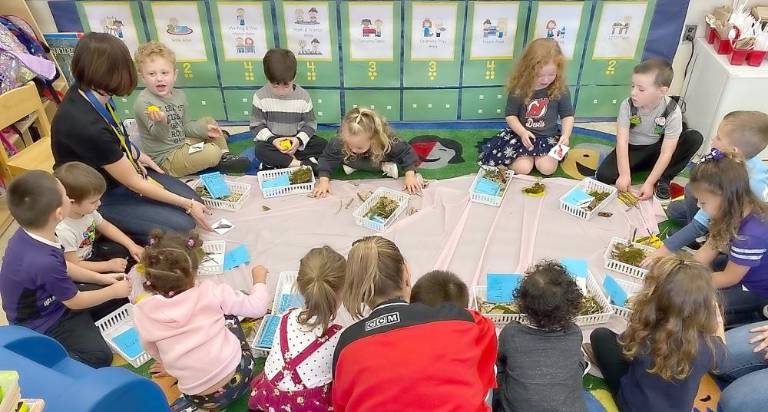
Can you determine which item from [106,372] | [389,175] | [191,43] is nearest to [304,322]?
[106,372]

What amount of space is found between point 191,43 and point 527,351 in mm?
3278

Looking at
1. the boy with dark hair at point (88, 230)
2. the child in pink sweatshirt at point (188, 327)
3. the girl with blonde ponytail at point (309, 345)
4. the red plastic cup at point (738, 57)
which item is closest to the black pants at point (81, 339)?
the boy with dark hair at point (88, 230)

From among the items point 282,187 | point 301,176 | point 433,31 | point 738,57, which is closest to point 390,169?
point 301,176

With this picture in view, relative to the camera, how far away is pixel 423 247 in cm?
334

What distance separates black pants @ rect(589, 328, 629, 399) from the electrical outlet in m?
2.67

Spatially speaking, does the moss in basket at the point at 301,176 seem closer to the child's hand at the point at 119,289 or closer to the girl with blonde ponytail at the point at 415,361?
the child's hand at the point at 119,289

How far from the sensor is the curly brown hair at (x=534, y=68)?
12.3ft

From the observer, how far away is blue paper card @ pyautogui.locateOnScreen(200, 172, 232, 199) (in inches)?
145

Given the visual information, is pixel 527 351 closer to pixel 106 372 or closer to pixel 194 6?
Answer: pixel 106 372

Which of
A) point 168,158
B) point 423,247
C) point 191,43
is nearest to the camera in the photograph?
point 423,247

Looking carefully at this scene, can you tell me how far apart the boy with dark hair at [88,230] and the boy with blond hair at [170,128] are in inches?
32.8

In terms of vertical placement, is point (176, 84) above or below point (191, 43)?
below

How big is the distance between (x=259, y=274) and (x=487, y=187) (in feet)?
5.15

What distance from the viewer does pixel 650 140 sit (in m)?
3.80
